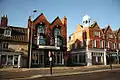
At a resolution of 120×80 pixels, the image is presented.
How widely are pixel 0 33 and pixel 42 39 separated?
9.54 m

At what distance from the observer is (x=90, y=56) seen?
150ft

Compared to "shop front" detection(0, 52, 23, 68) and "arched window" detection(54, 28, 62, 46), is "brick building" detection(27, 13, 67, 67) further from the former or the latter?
"shop front" detection(0, 52, 23, 68)

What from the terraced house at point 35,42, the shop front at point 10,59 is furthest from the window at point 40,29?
the shop front at point 10,59

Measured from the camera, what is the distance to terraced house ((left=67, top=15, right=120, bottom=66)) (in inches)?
1832

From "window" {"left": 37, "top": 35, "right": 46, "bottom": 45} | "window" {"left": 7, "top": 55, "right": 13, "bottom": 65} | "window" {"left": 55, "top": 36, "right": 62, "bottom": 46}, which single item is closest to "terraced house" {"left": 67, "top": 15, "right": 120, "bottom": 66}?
"window" {"left": 55, "top": 36, "right": 62, "bottom": 46}

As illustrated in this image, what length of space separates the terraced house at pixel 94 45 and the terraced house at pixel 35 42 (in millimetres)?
7365

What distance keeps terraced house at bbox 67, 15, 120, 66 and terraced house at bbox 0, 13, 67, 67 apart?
737cm

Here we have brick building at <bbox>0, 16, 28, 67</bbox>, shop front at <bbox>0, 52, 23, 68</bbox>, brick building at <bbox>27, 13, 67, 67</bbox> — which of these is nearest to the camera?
shop front at <bbox>0, 52, 23, 68</bbox>

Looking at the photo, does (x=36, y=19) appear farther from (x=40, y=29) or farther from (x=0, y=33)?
(x=0, y=33)

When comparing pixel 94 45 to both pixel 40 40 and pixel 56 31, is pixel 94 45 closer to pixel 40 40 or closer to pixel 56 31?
pixel 56 31

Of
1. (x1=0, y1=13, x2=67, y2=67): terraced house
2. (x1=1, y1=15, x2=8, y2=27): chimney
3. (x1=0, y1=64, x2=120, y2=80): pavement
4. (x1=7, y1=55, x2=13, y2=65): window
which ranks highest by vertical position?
(x1=1, y1=15, x2=8, y2=27): chimney

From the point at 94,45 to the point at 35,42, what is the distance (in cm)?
1886

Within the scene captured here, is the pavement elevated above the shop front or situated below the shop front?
below

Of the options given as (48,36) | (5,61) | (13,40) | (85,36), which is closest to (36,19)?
(48,36)
